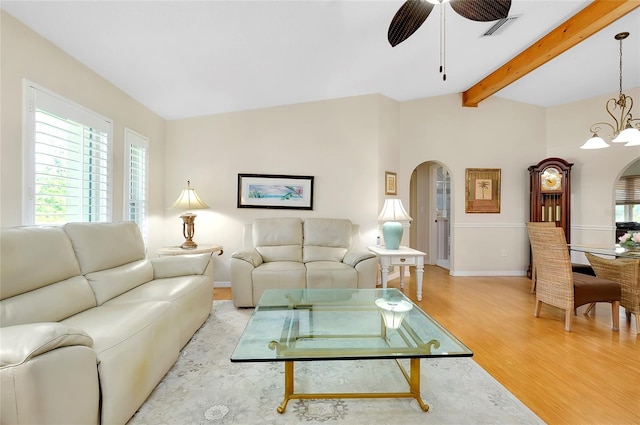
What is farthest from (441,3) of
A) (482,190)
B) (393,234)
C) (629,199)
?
(629,199)

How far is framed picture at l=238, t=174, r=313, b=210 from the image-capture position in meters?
4.11

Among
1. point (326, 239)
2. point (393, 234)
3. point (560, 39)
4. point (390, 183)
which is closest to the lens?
point (560, 39)

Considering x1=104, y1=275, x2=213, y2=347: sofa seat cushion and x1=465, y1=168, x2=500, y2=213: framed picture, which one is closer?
x1=104, y1=275, x2=213, y2=347: sofa seat cushion

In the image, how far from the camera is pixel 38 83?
2.04 meters

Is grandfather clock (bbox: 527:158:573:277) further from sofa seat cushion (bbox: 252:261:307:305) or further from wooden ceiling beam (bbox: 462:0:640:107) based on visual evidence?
sofa seat cushion (bbox: 252:261:307:305)

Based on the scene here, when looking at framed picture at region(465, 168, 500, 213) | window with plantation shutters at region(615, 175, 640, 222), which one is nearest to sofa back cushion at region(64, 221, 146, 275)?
framed picture at region(465, 168, 500, 213)

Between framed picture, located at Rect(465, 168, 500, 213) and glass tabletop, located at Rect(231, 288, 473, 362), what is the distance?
3175 millimetres

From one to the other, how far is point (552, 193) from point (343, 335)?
456cm

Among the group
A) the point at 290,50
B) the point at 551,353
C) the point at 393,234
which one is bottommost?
the point at 551,353

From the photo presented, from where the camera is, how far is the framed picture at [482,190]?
4820mm

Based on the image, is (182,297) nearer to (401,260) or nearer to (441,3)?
(401,260)

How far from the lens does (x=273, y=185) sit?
4.12m

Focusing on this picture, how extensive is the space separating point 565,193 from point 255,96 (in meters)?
4.81

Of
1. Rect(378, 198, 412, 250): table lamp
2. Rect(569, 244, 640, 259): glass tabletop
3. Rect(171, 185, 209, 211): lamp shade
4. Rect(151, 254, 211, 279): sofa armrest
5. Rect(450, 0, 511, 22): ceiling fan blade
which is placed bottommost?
Rect(151, 254, 211, 279): sofa armrest
